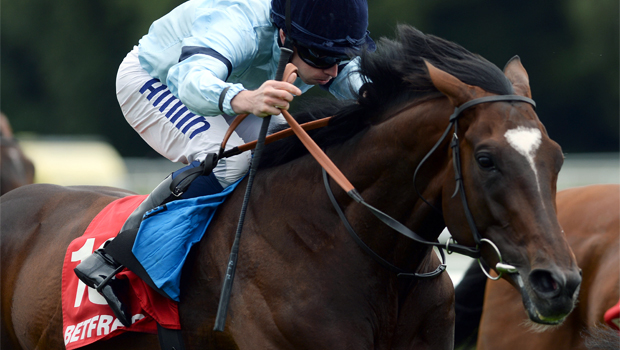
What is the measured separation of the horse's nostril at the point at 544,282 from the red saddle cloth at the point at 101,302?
55.0 inches

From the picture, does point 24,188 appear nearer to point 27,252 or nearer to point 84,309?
point 27,252

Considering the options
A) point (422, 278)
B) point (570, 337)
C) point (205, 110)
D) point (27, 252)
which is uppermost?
point (205, 110)

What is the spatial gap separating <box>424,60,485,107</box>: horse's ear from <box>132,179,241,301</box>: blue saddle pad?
100cm

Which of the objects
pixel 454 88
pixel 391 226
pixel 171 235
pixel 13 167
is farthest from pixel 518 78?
pixel 13 167

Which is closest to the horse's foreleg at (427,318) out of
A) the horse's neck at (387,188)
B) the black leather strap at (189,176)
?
the horse's neck at (387,188)

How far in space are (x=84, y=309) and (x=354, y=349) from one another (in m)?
1.27

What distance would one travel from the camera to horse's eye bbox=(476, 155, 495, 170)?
2232 mm

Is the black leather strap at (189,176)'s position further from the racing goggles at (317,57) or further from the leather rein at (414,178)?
A: the racing goggles at (317,57)

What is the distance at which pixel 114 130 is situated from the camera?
76.2 feet

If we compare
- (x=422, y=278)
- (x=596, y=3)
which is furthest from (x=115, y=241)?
(x=596, y=3)

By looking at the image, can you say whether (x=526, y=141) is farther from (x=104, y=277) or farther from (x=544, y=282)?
(x=104, y=277)

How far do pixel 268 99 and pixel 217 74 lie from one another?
30cm

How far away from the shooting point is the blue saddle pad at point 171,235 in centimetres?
279

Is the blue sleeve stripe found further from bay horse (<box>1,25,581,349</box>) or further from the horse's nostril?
the horse's nostril
